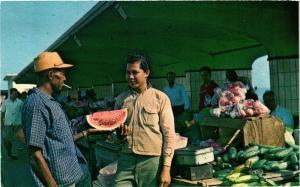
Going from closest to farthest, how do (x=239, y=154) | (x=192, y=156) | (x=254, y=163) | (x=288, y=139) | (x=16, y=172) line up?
(x=192, y=156)
(x=254, y=163)
(x=239, y=154)
(x=288, y=139)
(x=16, y=172)

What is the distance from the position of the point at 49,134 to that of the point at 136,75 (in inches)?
34.7

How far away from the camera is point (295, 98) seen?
10.0 meters

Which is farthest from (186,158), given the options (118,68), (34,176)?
(118,68)

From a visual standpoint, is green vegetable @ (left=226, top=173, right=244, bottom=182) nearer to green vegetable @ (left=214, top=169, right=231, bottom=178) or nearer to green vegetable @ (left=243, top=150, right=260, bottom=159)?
green vegetable @ (left=214, top=169, right=231, bottom=178)

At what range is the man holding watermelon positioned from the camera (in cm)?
396

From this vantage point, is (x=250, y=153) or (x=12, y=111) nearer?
(x=250, y=153)

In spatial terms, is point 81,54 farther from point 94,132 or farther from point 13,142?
point 94,132

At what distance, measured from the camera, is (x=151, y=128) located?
3.98 meters

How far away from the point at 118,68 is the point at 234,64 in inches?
362

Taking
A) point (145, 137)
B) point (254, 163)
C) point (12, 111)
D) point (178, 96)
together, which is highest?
point (178, 96)

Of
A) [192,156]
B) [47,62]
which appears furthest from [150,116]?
[47,62]

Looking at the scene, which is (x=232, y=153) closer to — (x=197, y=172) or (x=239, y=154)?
(x=239, y=154)

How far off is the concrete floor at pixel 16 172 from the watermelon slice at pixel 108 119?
9.85ft

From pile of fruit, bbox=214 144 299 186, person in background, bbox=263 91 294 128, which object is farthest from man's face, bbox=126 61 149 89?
person in background, bbox=263 91 294 128
